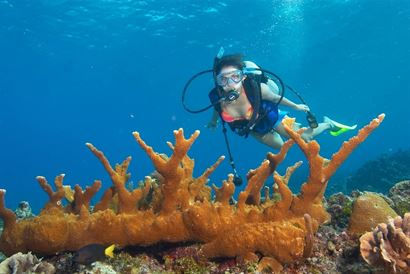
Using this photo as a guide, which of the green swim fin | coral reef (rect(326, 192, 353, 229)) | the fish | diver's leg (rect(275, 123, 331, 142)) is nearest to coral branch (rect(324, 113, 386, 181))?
coral reef (rect(326, 192, 353, 229))

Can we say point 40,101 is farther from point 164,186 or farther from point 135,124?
point 164,186

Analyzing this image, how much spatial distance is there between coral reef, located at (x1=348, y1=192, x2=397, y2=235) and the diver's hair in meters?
3.18

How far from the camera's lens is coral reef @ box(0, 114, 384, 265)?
3680 millimetres

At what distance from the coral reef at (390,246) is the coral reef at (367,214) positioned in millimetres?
773

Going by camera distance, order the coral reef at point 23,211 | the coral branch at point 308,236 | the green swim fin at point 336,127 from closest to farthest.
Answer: the coral branch at point 308,236, the coral reef at point 23,211, the green swim fin at point 336,127

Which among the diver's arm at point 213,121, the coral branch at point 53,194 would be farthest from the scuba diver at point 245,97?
the coral branch at point 53,194

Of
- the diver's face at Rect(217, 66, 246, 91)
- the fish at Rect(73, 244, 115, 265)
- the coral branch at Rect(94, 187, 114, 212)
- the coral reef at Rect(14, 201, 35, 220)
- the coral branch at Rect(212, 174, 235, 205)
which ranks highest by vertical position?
the diver's face at Rect(217, 66, 246, 91)

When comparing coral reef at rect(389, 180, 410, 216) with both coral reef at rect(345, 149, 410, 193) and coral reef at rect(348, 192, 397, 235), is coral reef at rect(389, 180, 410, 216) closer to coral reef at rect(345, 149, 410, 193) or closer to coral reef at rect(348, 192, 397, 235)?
coral reef at rect(348, 192, 397, 235)

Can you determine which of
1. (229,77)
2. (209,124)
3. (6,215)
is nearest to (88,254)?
(6,215)

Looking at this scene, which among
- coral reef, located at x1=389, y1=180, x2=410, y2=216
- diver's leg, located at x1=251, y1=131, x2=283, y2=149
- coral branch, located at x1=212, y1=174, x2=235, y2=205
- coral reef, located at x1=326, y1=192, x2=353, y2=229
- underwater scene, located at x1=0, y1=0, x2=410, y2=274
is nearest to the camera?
underwater scene, located at x1=0, y1=0, x2=410, y2=274

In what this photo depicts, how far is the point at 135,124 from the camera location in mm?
84000

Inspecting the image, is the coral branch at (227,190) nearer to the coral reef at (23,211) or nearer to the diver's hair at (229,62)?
the diver's hair at (229,62)

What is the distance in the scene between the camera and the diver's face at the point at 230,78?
625 cm

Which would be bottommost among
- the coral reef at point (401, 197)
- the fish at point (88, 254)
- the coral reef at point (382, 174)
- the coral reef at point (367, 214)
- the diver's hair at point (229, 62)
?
the coral reef at point (382, 174)
